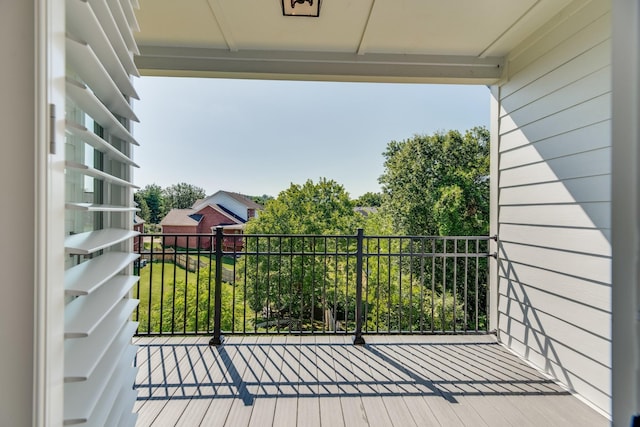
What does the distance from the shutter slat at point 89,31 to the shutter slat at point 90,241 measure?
48cm

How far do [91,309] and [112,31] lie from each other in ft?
2.58

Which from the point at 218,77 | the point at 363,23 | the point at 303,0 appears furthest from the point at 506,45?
the point at 218,77

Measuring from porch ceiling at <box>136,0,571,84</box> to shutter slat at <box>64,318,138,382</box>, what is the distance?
6.95 ft

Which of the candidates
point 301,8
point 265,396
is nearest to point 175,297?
point 265,396

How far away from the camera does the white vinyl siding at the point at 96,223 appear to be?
2.23 feet

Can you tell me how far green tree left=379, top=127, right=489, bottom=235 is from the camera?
34.6ft

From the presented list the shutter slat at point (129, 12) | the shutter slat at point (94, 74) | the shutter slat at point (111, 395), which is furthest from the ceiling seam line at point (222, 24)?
the shutter slat at point (111, 395)

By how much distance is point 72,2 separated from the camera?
2.17ft

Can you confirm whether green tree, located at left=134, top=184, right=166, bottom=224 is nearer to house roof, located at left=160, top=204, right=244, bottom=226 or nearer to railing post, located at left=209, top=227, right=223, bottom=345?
house roof, located at left=160, top=204, right=244, bottom=226

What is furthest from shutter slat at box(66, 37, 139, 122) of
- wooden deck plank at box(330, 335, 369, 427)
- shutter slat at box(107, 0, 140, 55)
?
wooden deck plank at box(330, 335, 369, 427)

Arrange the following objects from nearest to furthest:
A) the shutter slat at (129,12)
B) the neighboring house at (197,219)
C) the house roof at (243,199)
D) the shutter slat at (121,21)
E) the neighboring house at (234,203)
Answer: the shutter slat at (121,21) < the shutter slat at (129,12) < the neighboring house at (197,219) < the neighboring house at (234,203) < the house roof at (243,199)

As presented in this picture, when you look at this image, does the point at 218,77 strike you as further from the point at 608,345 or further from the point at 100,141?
the point at 608,345

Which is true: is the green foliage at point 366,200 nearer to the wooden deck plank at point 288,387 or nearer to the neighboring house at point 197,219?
the neighboring house at point 197,219

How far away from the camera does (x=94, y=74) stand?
2.61 ft
